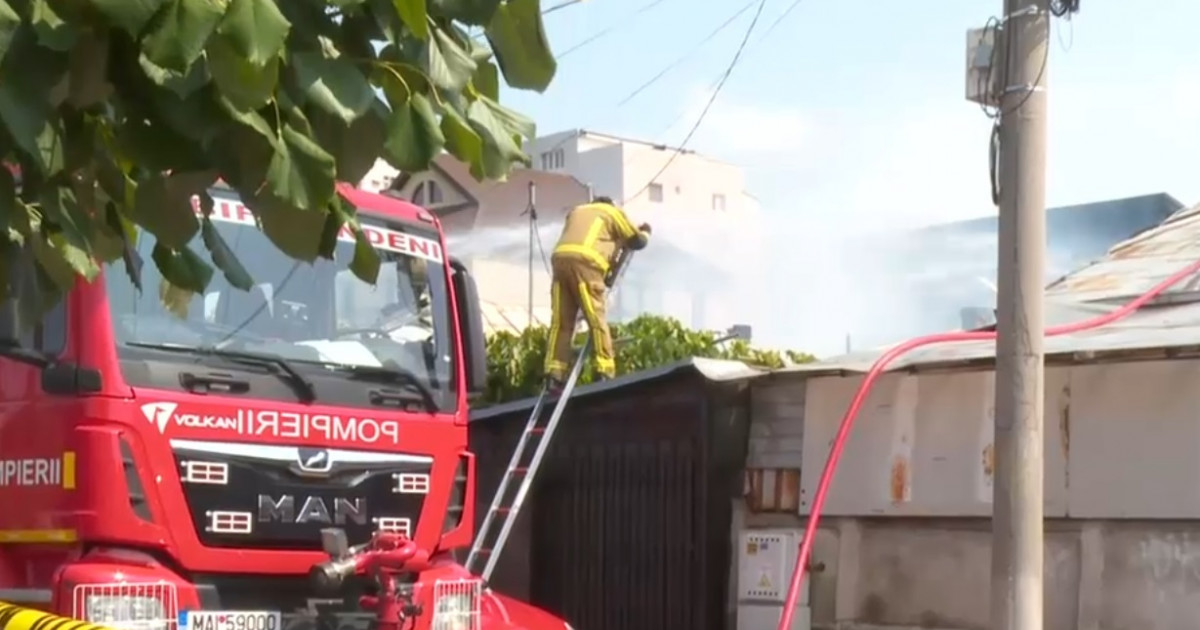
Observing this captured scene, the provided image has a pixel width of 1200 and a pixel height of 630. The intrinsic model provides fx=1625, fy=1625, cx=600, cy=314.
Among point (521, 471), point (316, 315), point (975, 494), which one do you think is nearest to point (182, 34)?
point (316, 315)

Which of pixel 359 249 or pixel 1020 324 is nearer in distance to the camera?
pixel 359 249

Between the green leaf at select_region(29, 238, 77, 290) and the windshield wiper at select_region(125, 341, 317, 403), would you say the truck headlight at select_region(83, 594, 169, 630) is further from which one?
the green leaf at select_region(29, 238, 77, 290)

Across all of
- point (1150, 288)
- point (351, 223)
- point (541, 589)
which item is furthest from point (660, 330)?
point (351, 223)

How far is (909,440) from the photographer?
27.8ft

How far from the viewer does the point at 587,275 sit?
920cm

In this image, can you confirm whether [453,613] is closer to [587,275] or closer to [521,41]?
[587,275]

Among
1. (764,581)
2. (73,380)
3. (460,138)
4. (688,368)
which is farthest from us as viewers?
(688,368)

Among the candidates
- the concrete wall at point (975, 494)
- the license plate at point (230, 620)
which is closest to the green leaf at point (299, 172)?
the license plate at point (230, 620)

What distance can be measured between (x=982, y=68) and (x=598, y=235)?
283cm

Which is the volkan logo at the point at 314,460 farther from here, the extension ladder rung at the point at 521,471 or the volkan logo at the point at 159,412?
the extension ladder rung at the point at 521,471

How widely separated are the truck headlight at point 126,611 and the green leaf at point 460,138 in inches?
122

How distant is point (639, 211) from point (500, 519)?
3225 cm

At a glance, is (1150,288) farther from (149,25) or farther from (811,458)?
(149,25)

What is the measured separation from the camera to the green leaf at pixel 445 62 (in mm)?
3396
